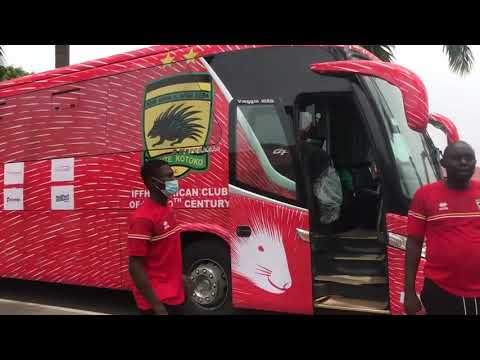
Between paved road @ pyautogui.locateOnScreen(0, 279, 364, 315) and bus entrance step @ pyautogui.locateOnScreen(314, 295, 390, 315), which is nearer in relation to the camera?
bus entrance step @ pyautogui.locateOnScreen(314, 295, 390, 315)

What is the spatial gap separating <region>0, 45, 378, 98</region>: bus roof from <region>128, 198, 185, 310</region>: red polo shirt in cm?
287

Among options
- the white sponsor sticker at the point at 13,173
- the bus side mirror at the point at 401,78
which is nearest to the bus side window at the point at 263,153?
the bus side mirror at the point at 401,78

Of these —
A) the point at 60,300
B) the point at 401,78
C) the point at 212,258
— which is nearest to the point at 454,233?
the point at 401,78

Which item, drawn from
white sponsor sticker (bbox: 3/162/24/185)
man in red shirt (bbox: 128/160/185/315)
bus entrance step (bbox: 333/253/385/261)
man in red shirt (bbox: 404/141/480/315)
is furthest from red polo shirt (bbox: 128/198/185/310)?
white sponsor sticker (bbox: 3/162/24/185)

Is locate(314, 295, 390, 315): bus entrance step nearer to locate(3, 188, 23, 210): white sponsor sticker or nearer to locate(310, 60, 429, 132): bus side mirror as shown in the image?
locate(310, 60, 429, 132): bus side mirror

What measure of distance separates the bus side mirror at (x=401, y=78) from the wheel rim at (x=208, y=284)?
2539mm

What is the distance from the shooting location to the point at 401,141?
214 inches

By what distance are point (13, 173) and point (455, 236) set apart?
673 cm

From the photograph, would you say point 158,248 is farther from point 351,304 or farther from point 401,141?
point 401,141

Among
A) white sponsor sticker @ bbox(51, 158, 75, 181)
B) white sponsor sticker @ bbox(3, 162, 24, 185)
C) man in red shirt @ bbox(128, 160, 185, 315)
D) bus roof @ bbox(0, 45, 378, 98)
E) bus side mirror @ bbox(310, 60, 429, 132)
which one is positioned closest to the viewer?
man in red shirt @ bbox(128, 160, 185, 315)

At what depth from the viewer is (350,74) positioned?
5461mm

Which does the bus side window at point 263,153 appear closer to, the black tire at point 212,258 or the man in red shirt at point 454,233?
the black tire at point 212,258

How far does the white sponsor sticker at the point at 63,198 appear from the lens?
748 cm

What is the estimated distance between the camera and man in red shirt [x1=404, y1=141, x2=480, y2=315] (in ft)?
11.6
